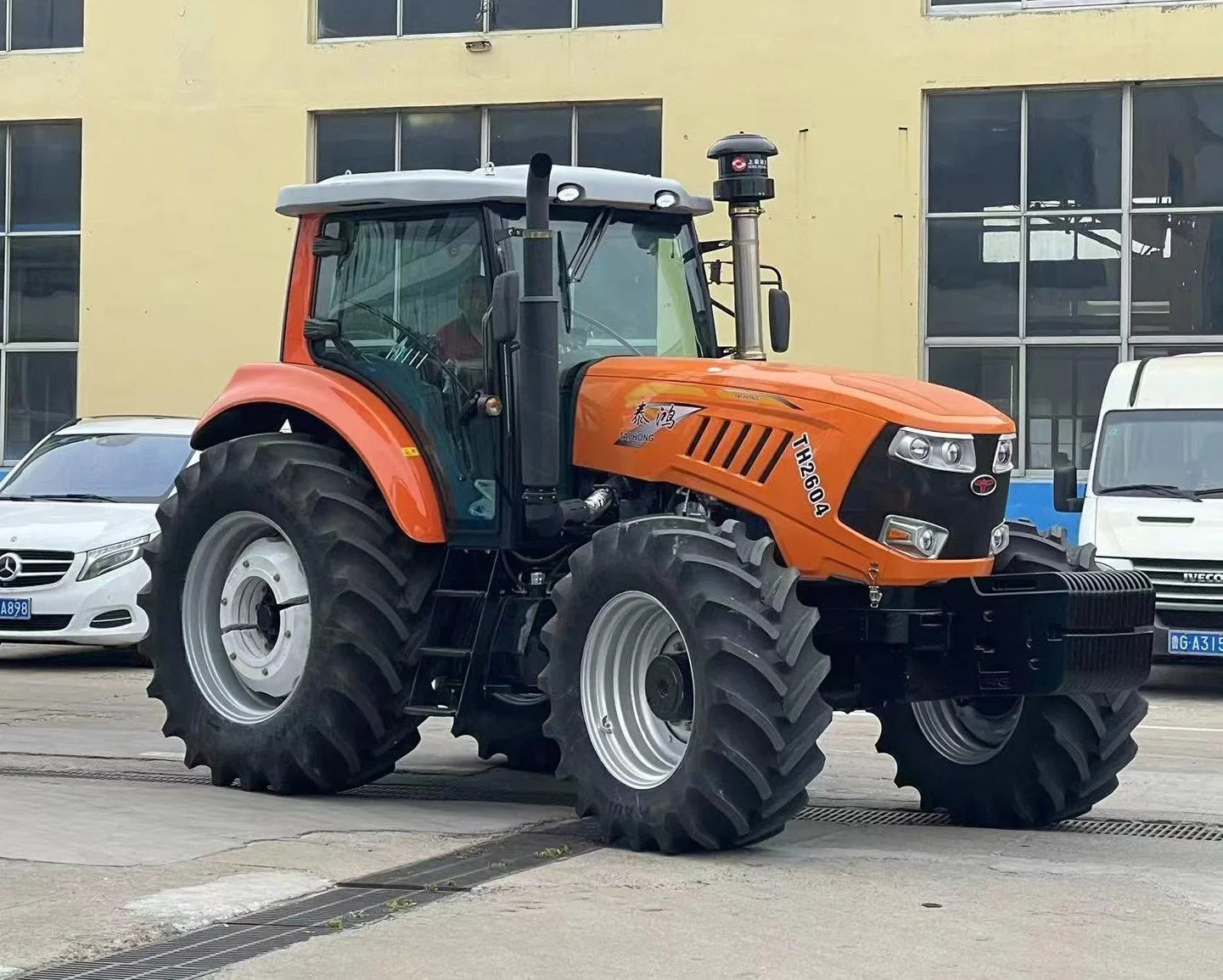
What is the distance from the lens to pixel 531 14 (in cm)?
2497

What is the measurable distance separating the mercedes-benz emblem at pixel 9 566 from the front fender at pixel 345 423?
5.72 meters

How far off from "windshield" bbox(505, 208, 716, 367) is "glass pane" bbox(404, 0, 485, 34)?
15710 millimetres

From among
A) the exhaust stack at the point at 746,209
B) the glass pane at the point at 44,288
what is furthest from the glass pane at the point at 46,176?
the exhaust stack at the point at 746,209

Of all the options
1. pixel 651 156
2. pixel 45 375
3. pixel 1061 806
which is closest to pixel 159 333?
pixel 45 375

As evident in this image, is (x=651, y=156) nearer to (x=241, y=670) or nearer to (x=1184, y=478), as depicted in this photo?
(x=1184, y=478)

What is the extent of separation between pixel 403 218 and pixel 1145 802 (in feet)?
13.7

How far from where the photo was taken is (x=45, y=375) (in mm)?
27312

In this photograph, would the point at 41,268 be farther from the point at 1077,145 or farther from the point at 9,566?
the point at 1077,145

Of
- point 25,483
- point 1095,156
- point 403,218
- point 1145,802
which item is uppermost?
point 1095,156

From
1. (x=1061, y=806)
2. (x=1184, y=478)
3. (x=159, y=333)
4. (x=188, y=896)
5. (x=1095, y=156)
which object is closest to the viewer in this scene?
(x=188, y=896)

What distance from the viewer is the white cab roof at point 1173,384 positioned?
1655 centimetres

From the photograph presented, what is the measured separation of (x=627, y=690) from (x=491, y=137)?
1740 centimetres

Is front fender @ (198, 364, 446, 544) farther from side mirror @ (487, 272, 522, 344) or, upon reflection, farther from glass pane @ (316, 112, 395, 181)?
glass pane @ (316, 112, 395, 181)

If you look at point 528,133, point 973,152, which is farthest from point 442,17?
point 973,152
